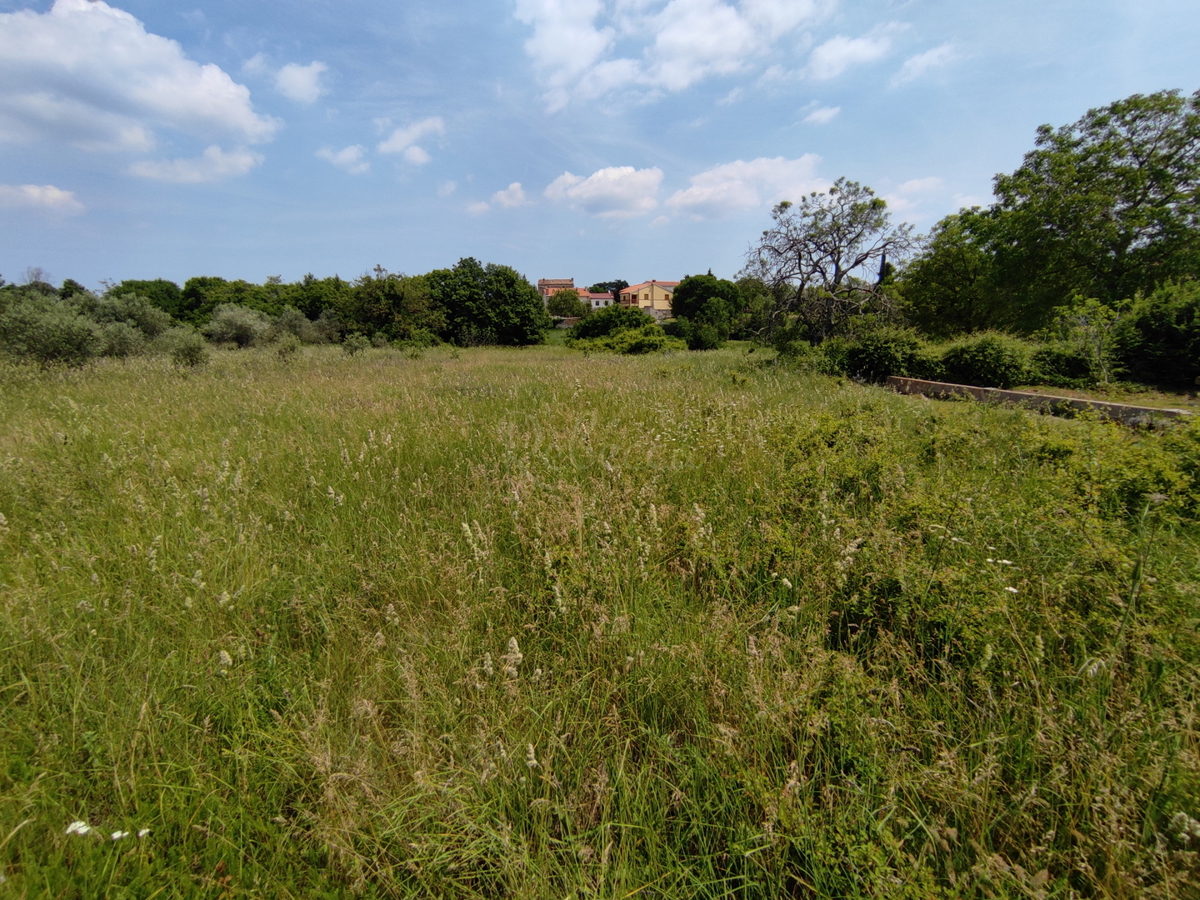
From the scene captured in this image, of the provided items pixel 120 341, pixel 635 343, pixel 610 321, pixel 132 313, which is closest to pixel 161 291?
pixel 132 313

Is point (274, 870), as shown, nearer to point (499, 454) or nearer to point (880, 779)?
point (880, 779)

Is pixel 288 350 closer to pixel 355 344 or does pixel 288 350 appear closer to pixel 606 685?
pixel 355 344

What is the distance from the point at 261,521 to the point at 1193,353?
1487 centimetres

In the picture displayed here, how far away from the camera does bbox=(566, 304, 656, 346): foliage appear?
39.2 m

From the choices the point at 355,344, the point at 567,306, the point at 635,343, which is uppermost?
the point at 567,306

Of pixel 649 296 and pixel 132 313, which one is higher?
pixel 649 296

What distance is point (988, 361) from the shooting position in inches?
415

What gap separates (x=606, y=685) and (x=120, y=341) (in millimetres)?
19831

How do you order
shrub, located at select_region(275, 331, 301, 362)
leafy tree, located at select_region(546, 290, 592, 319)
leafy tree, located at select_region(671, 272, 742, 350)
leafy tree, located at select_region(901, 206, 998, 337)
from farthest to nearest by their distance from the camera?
leafy tree, located at select_region(546, 290, 592, 319) → leafy tree, located at select_region(671, 272, 742, 350) → leafy tree, located at select_region(901, 206, 998, 337) → shrub, located at select_region(275, 331, 301, 362)

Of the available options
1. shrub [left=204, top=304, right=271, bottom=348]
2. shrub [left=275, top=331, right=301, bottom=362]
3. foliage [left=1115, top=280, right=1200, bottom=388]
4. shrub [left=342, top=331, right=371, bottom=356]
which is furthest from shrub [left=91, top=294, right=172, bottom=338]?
foliage [left=1115, top=280, right=1200, bottom=388]

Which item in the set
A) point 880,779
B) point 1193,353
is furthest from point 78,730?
point 1193,353

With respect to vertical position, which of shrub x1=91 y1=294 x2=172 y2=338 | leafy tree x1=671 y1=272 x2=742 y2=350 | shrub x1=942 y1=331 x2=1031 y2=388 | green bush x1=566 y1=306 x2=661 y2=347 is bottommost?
shrub x1=942 y1=331 x2=1031 y2=388

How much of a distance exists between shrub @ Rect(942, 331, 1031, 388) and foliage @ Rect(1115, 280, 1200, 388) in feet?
5.09

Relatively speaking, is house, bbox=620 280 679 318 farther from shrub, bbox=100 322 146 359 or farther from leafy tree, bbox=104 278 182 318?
shrub, bbox=100 322 146 359
